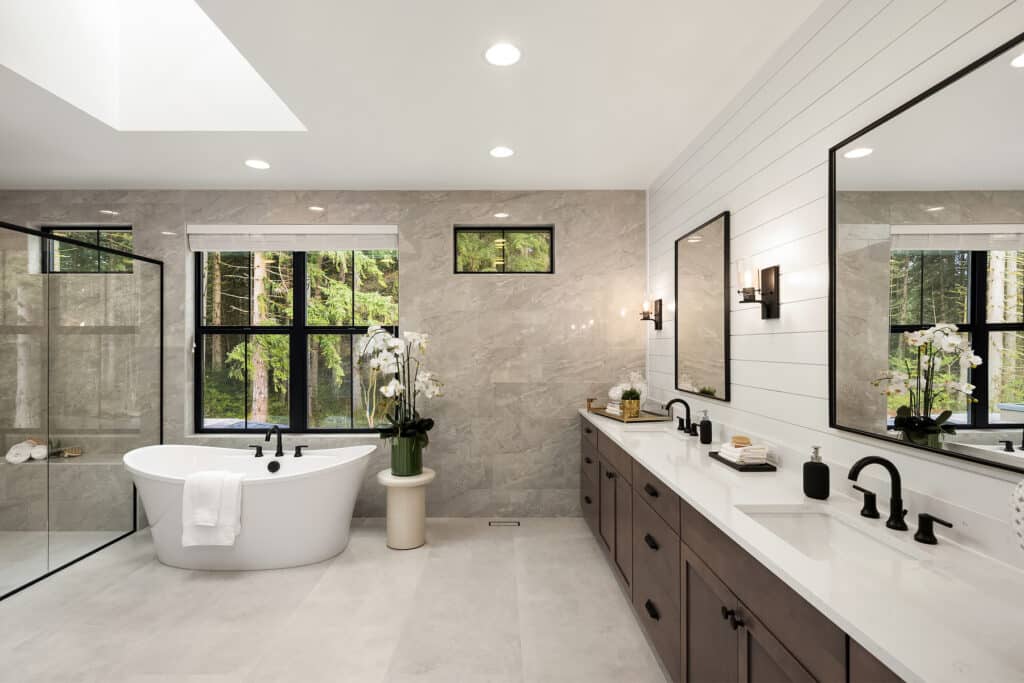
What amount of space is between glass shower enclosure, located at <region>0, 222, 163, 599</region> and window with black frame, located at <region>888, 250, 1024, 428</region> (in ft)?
13.8

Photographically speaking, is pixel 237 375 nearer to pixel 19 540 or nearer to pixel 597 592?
pixel 19 540

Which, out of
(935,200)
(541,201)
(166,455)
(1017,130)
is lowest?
(166,455)

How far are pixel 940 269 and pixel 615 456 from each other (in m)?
1.88

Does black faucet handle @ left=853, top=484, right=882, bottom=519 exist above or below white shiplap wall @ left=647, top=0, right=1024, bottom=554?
below

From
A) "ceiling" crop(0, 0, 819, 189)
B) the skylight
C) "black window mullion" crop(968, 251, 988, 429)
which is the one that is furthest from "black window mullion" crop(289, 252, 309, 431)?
"black window mullion" crop(968, 251, 988, 429)

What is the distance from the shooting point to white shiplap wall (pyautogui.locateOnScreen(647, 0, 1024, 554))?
133 cm

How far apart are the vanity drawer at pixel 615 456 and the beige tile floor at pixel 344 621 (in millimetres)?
715

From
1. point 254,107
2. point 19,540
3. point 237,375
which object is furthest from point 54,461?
point 254,107

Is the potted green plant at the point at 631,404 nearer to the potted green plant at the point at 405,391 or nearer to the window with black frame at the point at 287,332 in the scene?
the potted green plant at the point at 405,391

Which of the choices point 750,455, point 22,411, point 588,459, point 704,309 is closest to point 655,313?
point 704,309

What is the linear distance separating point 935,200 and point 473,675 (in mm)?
2374

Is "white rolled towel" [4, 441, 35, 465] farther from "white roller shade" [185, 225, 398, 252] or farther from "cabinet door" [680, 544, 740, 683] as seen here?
"cabinet door" [680, 544, 740, 683]

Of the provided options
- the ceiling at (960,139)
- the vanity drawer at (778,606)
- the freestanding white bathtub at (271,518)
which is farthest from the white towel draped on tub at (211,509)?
the ceiling at (960,139)

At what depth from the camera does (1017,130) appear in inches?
45.4
